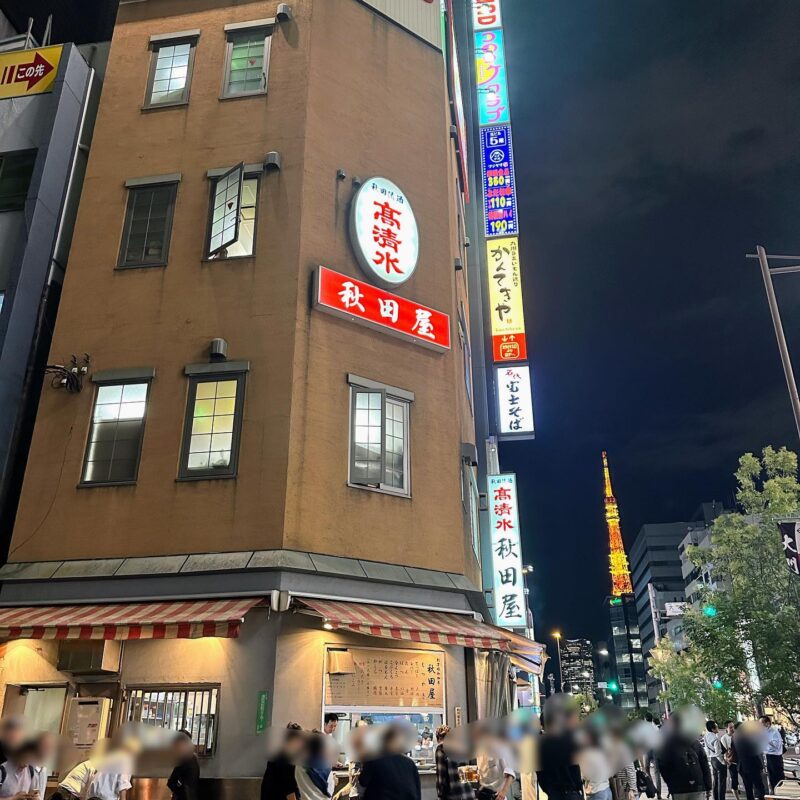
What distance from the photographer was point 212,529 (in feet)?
37.9

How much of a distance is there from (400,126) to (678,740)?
13.2m

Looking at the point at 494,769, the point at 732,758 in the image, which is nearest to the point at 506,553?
the point at 732,758

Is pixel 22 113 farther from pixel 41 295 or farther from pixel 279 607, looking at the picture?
pixel 279 607

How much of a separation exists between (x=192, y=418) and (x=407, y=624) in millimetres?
5199

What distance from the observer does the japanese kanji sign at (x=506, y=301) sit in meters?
21.4

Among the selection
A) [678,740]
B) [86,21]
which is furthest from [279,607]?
[86,21]

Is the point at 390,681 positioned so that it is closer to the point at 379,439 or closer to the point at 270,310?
the point at 379,439

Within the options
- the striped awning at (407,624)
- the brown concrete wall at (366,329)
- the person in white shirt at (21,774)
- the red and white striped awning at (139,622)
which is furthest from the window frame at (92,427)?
the person in white shirt at (21,774)

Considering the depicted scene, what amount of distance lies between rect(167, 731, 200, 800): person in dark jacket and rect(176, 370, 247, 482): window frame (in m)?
4.28

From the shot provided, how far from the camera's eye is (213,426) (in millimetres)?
12305

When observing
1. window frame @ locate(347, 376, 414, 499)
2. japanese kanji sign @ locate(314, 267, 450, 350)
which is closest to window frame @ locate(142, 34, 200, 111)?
japanese kanji sign @ locate(314, 267, 450, 350)

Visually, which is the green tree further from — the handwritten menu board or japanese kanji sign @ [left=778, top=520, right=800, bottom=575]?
the handwritten menu board

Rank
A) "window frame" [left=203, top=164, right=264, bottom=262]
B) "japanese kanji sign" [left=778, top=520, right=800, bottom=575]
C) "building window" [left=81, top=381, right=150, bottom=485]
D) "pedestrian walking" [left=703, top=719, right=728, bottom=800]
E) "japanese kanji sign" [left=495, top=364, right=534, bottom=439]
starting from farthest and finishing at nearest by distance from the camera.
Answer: "japanese kanji sign" [left=495, top=364, right=534, bottom=439] → "pedestrian walking" [left=703, top=719, right=728, bottom=800] → "japanese kanji sign" [left=778, top=520, right=800, bottom=575] → "window frame" [left=203, top=164, right=264, bottom=262] → "building window" [left=81, top=381, right=150, bottom=485]

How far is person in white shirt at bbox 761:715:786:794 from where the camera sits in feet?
46.8
